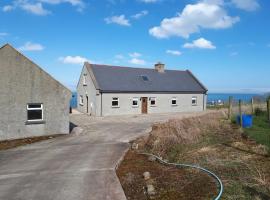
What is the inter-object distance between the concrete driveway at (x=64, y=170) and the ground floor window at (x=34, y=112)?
7.80ft

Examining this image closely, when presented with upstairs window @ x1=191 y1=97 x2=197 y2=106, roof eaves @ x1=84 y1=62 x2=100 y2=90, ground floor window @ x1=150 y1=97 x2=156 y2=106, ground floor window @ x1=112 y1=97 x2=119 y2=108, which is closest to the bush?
ground floor window @ x1=150 y1=97 x2=156 y2=106

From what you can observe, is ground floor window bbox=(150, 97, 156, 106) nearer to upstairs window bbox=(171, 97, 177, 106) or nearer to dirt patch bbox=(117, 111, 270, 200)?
upstairs window bbox=(171, 97, 177, 106)

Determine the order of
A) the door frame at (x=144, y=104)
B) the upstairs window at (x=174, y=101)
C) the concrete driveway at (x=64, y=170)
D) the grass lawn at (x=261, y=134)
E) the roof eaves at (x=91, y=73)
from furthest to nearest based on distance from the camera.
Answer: the upstairs window at (x=174, y=101)
the door frame at (x=144, y=104)
the roof eaves at (x=91, y=73)
the grass lawn at (x=261, y=134)
the concrete driveway at (x=64, y=170)

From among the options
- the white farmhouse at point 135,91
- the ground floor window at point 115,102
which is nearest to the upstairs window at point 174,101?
the white farmhouse at point 135,91

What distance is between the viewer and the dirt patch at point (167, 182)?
823 cm

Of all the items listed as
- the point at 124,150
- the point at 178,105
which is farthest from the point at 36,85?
the point at 178,105

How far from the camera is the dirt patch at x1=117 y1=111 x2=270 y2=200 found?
833cm

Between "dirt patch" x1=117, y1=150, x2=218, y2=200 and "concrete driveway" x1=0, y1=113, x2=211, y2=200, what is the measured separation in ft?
1.43

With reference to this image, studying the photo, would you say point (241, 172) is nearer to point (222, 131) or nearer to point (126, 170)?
point (126, 170)

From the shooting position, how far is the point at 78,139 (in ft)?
60.5

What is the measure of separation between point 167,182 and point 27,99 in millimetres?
12720

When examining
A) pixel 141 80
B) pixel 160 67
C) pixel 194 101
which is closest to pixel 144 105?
pixel 141 80

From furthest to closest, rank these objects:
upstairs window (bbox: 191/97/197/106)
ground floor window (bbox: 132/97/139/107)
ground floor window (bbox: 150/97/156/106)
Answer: upstairs window (bbox: 191/97/197/106), ground floor window (bbox: 150/97/156/106), ground floor window (bbox: 132/97/139/107)

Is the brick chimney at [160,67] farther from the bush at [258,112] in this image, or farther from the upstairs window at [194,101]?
the bush at [258,112]
